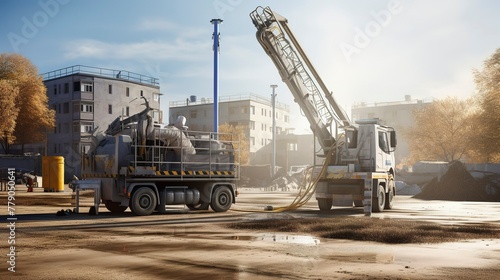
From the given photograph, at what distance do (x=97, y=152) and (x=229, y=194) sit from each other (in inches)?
210

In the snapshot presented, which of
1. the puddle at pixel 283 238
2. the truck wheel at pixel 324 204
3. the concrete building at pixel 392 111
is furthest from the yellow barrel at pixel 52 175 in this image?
the concrete building at pixel 392 111

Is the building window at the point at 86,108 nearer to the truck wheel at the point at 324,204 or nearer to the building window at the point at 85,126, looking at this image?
the building window at the point at 85,126

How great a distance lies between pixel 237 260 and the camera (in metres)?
9.92

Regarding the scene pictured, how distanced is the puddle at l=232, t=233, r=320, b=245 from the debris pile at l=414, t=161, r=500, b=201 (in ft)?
83.9

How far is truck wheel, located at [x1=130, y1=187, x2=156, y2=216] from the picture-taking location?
20.0 m

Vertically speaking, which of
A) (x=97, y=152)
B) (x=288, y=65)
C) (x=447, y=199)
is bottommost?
(x=447, y=199)

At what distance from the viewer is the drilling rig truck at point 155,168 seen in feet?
66.0

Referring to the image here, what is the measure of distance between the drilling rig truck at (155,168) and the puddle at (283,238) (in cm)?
729

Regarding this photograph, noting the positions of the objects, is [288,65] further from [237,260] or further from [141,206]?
[237,260]

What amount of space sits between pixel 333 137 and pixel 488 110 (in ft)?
86.1

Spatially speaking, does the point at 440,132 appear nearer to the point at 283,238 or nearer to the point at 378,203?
the point at 378,203

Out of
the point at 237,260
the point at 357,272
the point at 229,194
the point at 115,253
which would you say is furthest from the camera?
the point at 229,194

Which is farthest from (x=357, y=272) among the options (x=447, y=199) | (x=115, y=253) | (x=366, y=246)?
(x=447, y=199)

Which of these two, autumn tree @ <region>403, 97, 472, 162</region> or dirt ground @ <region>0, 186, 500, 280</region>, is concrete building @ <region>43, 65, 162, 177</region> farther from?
dirt ground @ <region>0, 186, 500, 280</region>
